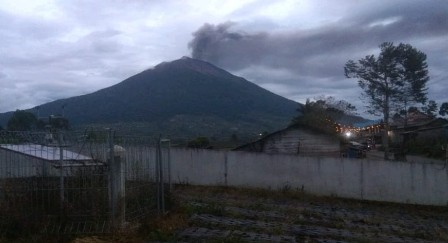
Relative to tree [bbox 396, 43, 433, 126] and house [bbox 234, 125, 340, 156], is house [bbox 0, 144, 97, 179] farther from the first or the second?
tree [bbox 396, 43, 433, 126]

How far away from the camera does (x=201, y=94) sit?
100 m

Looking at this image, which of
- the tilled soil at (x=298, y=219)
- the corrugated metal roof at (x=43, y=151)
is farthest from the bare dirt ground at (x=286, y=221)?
the corrugated metal roof at (x=43, y=151)

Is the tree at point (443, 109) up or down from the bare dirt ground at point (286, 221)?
up

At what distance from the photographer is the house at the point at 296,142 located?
32.4 meters

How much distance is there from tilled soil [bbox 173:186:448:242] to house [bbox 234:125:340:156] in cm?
1160

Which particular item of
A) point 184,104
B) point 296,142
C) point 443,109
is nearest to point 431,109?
point 443,109

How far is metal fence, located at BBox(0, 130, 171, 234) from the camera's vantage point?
9.44m

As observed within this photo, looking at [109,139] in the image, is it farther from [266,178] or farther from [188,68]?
[188,68]

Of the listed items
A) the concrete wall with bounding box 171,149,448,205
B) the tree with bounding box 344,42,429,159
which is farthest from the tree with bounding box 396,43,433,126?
the concrete wall with bounding box 171,149,448,205

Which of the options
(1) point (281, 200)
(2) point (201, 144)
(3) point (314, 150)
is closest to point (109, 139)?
(1) point (281, 200)

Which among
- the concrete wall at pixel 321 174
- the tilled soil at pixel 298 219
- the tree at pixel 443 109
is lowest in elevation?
the tilled soil at pixel 298 219

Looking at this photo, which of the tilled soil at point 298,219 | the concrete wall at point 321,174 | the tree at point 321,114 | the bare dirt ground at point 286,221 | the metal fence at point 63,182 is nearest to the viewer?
the metal fence at point 63,182

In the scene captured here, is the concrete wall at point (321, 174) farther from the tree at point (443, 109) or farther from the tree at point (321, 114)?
the tree at point (443, 109)

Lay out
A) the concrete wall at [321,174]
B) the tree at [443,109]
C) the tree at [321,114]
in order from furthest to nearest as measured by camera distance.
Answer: the tree at [443,109]
the tree at [321,114]
the concrete wall at [321,174]
